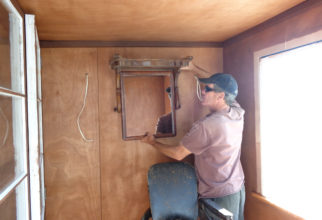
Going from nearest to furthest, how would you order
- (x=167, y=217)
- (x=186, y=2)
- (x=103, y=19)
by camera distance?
(x=186, y=2) < (x=103, y=19) < (x=167, y=217)

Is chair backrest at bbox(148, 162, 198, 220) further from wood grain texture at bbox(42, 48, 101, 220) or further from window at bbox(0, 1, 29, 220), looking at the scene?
window at bbox(0, 1, 29, 220)

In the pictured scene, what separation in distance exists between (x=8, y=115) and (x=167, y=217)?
1.22 meters

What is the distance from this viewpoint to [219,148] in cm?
171

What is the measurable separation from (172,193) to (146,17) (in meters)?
1.22

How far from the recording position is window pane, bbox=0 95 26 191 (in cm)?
112

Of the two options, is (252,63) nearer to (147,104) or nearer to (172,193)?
(147,104)

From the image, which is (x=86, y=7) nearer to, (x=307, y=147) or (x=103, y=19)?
(x=103, y=19)

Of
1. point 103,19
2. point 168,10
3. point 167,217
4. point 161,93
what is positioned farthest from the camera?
point 161,93

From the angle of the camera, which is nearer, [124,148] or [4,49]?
[4,49]

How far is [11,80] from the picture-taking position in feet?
3.84

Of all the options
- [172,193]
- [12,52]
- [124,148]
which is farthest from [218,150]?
[12,52]

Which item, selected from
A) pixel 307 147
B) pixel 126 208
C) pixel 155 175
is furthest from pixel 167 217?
pixel 307 147

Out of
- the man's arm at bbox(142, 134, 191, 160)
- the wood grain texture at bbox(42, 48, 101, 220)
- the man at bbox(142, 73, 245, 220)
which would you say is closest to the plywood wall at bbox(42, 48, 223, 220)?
the wood grain texture at bbox(42, 48, 101, 220)

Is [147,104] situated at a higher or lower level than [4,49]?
lower
